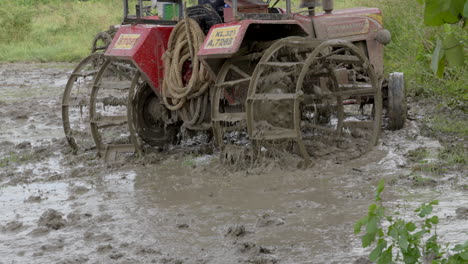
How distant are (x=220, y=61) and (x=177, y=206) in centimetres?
172

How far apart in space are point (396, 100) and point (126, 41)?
2952 mm

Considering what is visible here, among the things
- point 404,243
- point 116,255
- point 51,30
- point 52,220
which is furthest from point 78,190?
point 51,30

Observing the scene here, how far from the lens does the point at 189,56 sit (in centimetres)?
648

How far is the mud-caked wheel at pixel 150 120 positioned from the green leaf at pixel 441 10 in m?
5.39

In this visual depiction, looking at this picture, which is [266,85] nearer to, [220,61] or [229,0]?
[220,61]

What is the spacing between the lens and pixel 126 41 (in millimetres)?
6785

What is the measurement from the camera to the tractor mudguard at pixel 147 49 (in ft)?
21.5

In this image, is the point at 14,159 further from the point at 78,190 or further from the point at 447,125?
the point at 447,125

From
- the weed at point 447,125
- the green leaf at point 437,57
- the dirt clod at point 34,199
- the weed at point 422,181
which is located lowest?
the dirt clod at point 34,199

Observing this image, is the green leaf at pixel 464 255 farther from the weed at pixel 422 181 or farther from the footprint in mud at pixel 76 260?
the weed at pixel 422 181

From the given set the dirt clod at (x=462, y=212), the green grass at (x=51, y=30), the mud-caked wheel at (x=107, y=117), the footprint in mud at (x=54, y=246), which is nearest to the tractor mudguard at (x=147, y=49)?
the mud-caked wheel at (x=107, y=117)

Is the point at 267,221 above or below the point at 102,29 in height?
above

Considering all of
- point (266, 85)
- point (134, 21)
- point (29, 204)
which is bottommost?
point (29, 204)

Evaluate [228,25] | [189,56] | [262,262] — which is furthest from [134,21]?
[262,262]
